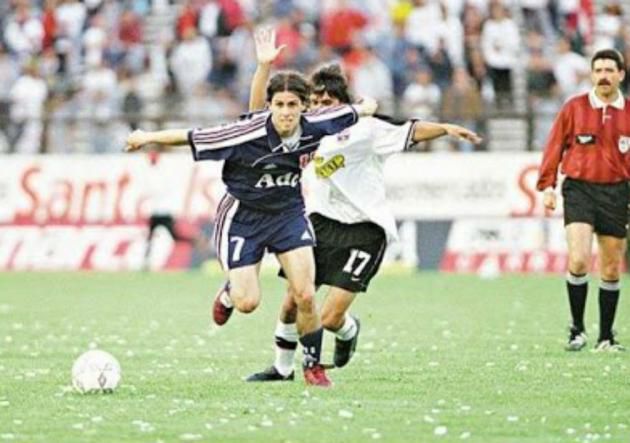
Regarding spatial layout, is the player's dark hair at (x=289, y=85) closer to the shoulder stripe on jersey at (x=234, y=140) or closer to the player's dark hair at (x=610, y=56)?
the shoulder stripe on jersey at (x=234, y=140)

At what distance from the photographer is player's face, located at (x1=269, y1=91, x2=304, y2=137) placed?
12.0 meters

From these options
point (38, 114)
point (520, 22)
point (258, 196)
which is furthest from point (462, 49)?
point (258, 196)

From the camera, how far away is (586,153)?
15125 millimetres

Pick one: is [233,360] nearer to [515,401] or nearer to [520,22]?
[515,401]

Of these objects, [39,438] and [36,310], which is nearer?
[39,438]

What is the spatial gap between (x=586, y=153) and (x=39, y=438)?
667 cm

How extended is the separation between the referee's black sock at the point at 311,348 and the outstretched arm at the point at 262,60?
1.71 metres

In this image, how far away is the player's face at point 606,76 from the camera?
14906mm

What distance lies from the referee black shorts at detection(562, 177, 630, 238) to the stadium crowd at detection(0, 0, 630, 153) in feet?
38.1

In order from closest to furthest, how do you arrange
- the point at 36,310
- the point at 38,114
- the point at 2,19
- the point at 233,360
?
the point at 233,360 → the point at 36,310 → the point at 38,114 → the point at 2,19

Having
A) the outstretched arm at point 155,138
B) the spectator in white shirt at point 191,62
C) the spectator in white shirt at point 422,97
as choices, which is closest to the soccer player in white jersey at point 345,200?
the outstretched arm at point 155,138

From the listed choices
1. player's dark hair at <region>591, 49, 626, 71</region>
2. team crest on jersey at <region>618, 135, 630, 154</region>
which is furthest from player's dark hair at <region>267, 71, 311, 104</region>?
team crest on jersey at <region>618, 135, 630, 154</region>

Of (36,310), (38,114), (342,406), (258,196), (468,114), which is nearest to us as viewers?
(342,406)

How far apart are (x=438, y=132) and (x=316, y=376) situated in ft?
5.75
